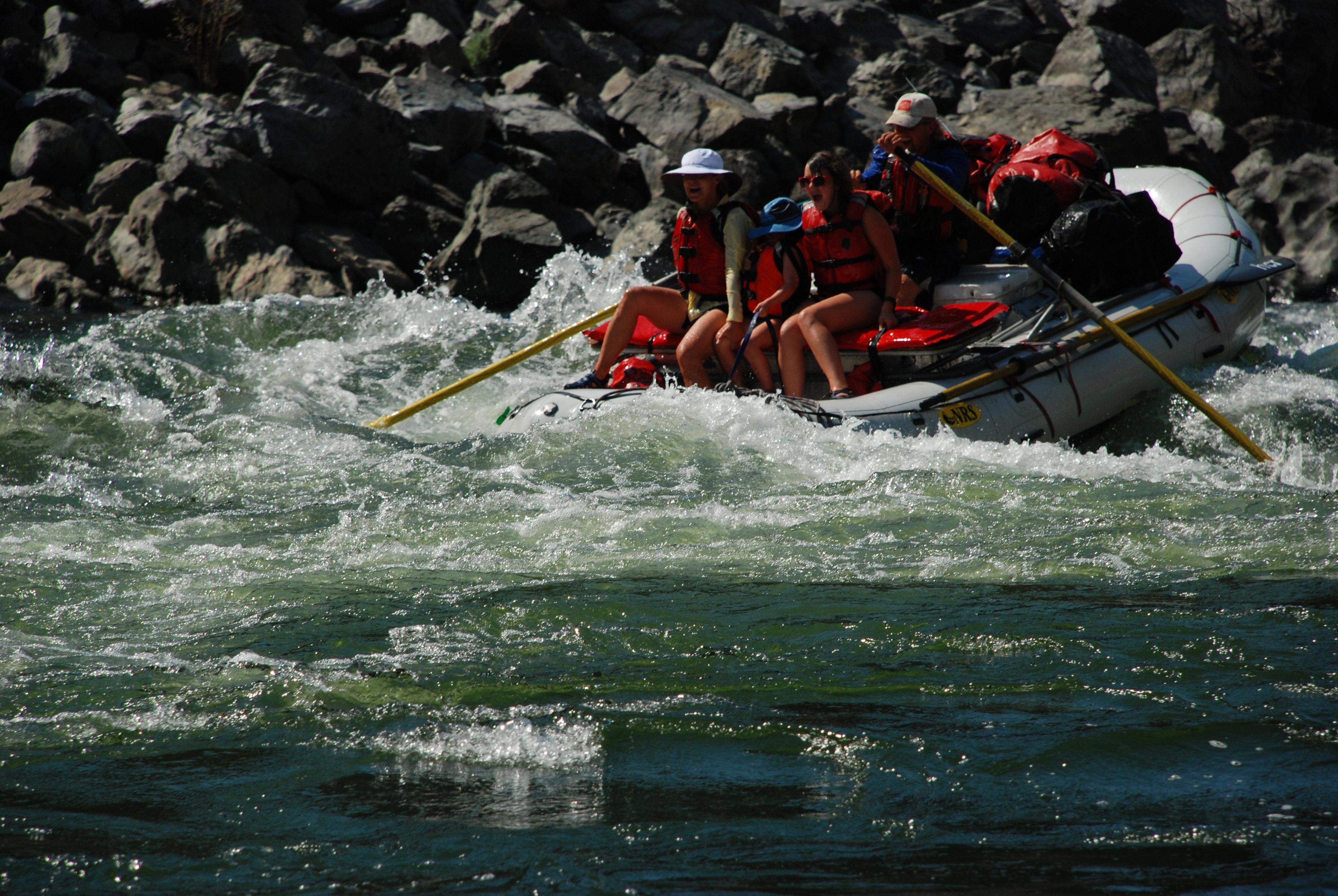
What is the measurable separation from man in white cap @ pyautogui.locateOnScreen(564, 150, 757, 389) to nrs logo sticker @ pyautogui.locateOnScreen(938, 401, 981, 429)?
1.15 meters

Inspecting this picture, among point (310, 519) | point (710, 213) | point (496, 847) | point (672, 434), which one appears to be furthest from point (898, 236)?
point (496, 847)

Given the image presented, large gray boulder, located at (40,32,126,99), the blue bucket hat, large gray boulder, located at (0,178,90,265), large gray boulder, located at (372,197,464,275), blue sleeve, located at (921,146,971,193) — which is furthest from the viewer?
large gray boulder, located at (40,32,126,99)

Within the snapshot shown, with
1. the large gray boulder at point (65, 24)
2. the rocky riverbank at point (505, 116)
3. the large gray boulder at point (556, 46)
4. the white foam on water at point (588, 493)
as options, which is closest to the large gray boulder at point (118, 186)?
the rocky riverbank at point (505, 116)

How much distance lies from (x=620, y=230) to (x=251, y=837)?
374 inches

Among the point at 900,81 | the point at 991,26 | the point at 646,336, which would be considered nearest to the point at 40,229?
the point at 646,336

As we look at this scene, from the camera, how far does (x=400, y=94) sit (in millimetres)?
12398

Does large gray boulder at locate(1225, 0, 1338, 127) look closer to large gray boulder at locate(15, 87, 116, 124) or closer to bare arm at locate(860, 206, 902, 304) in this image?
bare arm at locate(860, 206, 902, 304)

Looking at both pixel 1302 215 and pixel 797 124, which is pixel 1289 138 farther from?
pixel 797 124

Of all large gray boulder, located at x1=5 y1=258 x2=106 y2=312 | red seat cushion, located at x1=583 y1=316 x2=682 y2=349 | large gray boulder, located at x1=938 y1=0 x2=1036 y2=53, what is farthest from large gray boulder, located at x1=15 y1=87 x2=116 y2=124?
large gray boulder, located at x1=938 y1=0 x2=1036 y2=53

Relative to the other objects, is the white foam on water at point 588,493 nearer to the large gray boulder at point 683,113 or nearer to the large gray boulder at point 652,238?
the large gray boulder at point 652,238

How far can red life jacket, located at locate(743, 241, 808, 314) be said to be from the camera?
6203 millimetres

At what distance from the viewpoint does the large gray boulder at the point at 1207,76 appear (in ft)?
47.9

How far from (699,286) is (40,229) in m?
7.01

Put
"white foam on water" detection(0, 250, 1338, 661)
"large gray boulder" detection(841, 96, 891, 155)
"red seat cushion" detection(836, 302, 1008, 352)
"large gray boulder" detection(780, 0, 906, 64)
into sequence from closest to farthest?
"white foam on water" detection(0, 250, 1338, 661) < "red seat cushion" detection(836, 302, 1008, 352) < "large gray boulder" detection(841, 96, 891, 155) < "large gray boulder" detection(780, 0, 906, 64)
